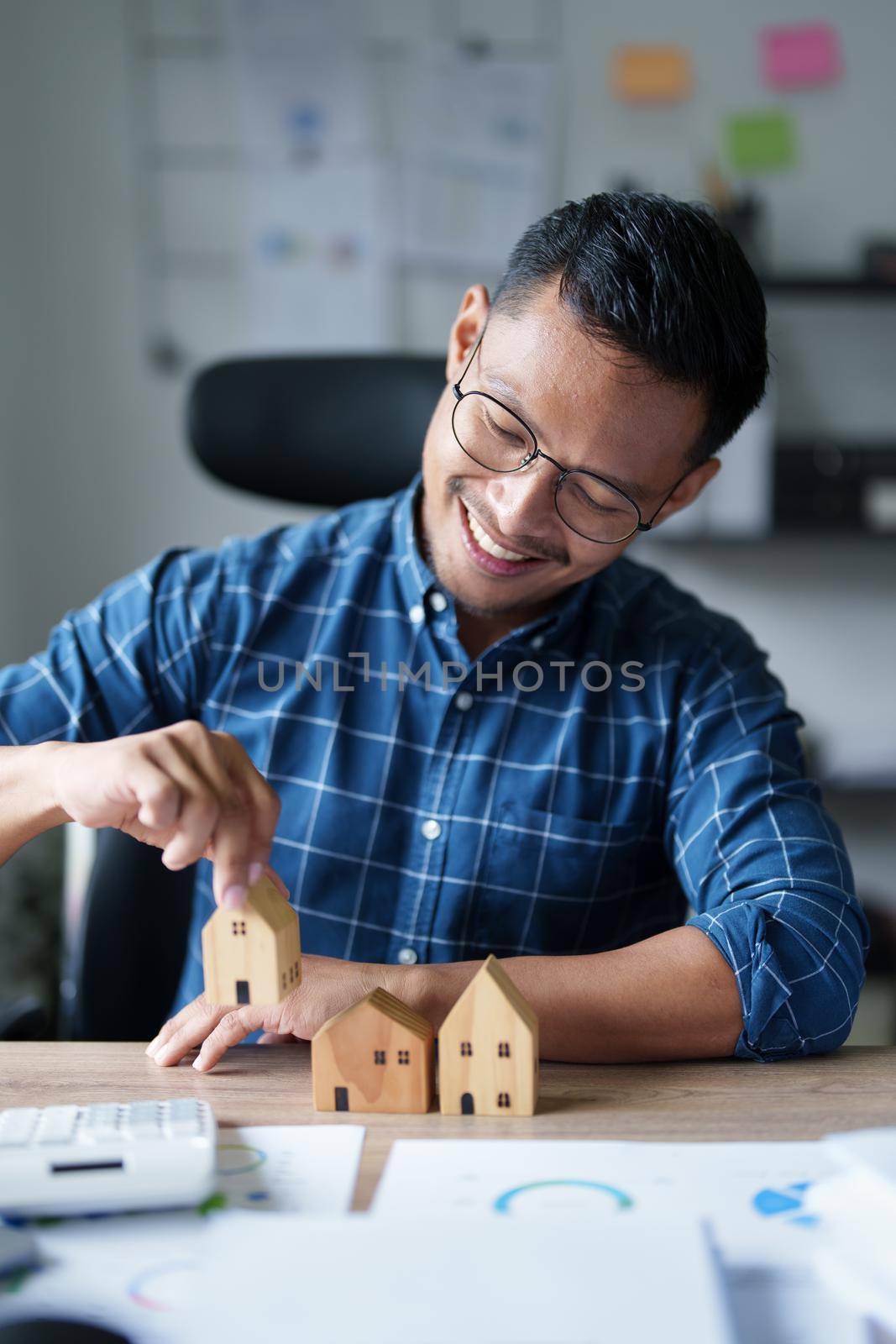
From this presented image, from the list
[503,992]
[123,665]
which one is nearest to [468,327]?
[123,665]

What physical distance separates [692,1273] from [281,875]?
25.0 inches

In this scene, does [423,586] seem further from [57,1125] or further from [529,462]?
[57,1125]

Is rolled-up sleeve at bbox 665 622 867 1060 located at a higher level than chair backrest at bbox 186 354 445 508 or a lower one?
lower

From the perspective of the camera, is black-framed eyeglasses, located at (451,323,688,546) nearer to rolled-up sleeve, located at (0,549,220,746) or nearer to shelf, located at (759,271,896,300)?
rolled-up sleeve, located at (0,549,220,746)

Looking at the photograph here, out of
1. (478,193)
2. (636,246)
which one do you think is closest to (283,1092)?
(636,246)

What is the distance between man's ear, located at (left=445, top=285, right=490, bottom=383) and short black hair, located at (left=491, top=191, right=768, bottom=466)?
0.29 ft

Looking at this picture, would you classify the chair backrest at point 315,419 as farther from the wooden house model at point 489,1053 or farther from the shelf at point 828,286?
the shelf at point 828,286

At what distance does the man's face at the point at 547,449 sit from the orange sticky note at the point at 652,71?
5.06 feet

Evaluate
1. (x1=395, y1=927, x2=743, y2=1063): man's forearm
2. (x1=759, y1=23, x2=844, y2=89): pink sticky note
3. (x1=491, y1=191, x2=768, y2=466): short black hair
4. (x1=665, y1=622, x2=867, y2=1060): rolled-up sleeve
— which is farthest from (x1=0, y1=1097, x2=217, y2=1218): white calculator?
(x1=759, y1=23, x2=844, y2=89): pink sticky note

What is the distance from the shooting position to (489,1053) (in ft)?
2.45

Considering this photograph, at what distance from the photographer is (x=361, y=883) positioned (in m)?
1.12

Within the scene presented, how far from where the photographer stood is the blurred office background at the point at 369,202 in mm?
2363

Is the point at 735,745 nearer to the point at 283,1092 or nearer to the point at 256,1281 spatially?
the point at 283,1092

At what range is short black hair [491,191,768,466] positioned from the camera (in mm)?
946
